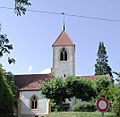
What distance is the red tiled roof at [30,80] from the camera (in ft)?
184

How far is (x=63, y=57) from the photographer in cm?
6141

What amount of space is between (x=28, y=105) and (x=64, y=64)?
944 cm

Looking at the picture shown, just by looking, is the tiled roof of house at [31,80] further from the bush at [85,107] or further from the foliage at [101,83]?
the bush at [85,107]

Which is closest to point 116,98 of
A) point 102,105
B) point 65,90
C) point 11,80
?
point 102,105

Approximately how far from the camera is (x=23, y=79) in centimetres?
5938

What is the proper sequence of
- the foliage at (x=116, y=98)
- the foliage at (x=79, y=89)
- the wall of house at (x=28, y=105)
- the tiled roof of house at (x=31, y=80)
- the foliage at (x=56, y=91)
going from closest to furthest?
the foliage at (x=116, y=98) → the foliage at (x=56, y=91) → the foliage at (x=79, y=89) → the wall of house at (x=28, y=105) → the tiled roof of house at (x=31, y=80)

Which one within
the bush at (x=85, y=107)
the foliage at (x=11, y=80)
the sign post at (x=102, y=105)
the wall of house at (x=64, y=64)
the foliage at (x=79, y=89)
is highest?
the wall of house at (x=64, y=64)

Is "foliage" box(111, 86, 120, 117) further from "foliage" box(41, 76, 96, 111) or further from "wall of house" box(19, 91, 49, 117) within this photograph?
"wall of house" box(19, 91, 49, 117)

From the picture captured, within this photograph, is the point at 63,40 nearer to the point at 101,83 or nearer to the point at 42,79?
the point at 42,79

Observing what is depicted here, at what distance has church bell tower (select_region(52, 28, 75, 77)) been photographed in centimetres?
5997

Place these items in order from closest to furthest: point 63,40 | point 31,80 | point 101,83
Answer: point 101,83 < point 31,80 < point 63,40

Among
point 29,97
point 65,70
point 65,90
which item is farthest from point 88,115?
point 65,70

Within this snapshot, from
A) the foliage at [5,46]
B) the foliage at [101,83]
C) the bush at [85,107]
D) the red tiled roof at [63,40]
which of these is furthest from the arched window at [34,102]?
the foliage at [5,46]

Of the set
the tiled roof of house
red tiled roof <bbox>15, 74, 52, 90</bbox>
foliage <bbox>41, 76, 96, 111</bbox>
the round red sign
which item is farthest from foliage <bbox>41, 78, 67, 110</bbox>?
the round red sign
